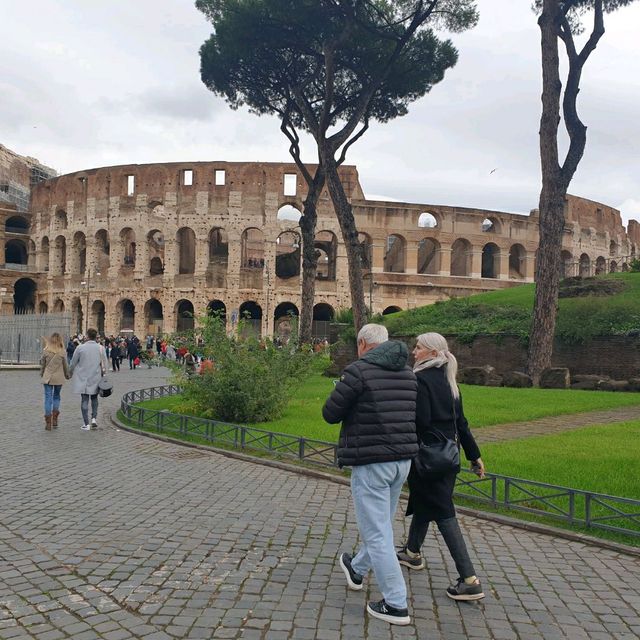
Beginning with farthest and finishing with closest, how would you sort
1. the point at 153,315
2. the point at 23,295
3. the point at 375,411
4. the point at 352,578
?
the point at 23,295 < the point at 153,315 < the point at 352,578 < the point at 375,411

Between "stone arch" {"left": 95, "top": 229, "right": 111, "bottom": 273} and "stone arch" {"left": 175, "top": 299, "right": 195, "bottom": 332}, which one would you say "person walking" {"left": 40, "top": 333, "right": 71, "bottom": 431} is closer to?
"stone arch" {"left": 175, "top": 299, "right": 195, "bottom": 332}

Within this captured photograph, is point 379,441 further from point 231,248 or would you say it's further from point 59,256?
point 59,256

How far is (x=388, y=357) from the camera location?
3375mm

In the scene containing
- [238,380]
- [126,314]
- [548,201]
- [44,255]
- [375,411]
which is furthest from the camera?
[44,255]

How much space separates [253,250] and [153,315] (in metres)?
7.62

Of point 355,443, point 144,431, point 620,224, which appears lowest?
point 144,431

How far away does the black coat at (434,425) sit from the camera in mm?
3568

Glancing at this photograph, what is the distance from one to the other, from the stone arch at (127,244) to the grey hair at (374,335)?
35.6 m

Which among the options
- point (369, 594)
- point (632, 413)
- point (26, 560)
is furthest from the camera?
point (632, 413)

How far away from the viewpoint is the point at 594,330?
52.5ft

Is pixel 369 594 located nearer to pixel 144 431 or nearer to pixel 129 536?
pixel 129 536

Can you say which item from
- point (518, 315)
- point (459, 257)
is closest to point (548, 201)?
point (518, 315)

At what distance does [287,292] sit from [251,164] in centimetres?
737

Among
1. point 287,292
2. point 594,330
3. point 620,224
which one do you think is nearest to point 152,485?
point 594,330
